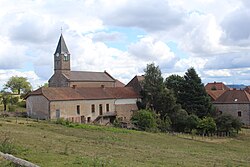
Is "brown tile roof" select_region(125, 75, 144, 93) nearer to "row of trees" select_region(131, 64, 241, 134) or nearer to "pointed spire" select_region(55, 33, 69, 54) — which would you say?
"row of trees" select_region(131, 64, 241, 134)

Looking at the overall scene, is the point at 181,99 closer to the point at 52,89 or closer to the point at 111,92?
the point at 111,92

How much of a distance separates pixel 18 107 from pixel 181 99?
31314 millimetres

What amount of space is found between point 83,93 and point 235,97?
3124cm

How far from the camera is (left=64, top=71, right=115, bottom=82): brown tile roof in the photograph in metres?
86.8

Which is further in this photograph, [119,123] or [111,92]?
[111,92]

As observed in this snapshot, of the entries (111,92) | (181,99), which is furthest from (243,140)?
(111,92)

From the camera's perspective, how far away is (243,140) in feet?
182

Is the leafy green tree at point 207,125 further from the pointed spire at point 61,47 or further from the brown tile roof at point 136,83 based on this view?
the pointed spire at point 61,47

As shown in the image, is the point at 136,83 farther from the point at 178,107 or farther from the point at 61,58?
the point at 61,58

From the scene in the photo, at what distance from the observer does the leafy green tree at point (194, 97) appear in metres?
67.4


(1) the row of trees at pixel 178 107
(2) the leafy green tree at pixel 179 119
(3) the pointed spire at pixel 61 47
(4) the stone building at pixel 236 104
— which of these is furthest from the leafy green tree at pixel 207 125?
(3) the pointed spire at pixel 61 47

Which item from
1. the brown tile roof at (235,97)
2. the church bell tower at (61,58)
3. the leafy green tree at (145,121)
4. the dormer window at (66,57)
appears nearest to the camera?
the leafy green tree at (145,121)

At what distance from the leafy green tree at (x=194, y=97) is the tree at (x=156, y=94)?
193 inches

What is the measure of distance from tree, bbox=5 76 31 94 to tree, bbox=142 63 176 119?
54.9m
